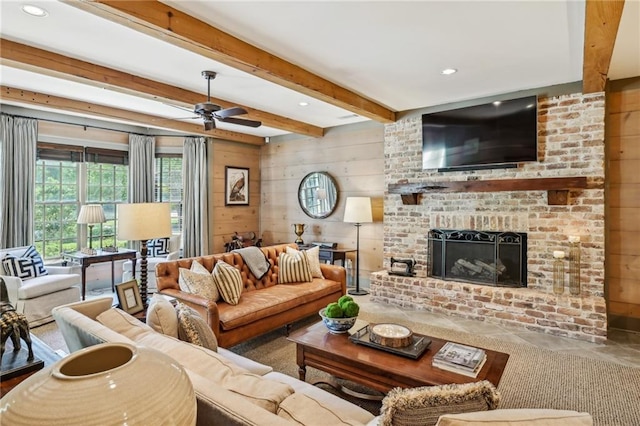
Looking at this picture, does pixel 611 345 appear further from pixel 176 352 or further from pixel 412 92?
pixel 176 352

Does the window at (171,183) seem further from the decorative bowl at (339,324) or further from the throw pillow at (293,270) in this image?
the decorative bowl at (339,324)

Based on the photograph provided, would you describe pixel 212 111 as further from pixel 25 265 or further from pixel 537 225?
pixel 537 225

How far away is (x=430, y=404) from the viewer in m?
1.11

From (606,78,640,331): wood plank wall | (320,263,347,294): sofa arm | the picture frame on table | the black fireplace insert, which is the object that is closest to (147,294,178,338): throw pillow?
the picture frame on table

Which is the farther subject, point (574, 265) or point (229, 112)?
point (574, 265)

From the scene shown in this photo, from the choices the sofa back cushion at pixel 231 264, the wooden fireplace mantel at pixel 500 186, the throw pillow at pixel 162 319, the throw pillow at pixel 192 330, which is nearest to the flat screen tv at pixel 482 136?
the wooden fireplace mantel at pixel 500 186

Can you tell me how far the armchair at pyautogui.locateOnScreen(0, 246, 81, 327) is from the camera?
12.6 feet

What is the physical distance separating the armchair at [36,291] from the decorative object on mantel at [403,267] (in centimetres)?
399

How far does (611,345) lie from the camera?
3449 mm

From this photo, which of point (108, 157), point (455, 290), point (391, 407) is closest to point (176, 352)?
point (391, 407)

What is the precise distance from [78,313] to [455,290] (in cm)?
385

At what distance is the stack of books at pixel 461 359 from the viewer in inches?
81.4

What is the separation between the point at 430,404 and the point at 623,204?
4014 millimetres

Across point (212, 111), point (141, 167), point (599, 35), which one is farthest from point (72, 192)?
point (599, 35)
